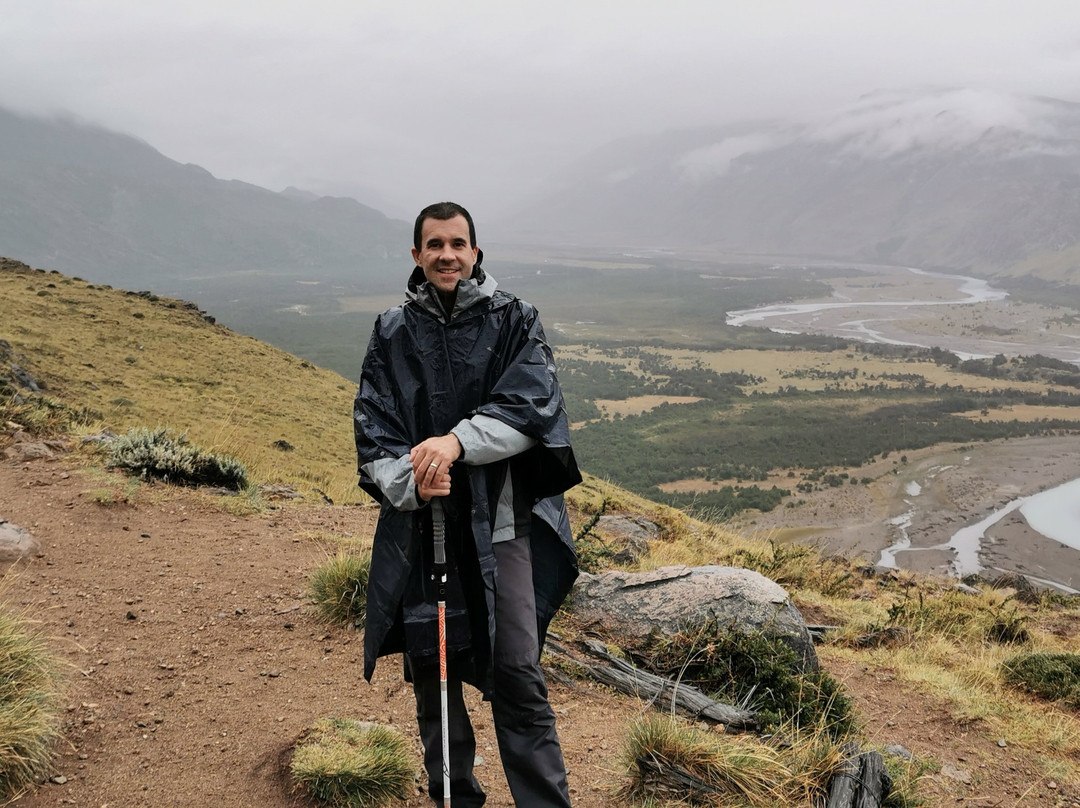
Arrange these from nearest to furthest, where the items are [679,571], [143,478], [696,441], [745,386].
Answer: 1. [679,571]
2. [143,478]
3. [696,441]
4. [745,386]

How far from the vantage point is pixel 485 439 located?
2357mm

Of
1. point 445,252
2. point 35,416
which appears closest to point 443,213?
point 445,252

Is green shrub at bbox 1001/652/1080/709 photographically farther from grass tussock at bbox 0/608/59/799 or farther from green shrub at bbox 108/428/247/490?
green shrub at bbox 108/428/247/490

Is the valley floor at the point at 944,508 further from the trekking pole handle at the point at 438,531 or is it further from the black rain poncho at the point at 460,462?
the trekking pole handle at the point at 438,531

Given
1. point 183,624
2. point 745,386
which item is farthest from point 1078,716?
point 745,386

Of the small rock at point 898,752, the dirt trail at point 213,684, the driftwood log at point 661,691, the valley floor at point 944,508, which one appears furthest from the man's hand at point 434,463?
the valley floor at point 944,508

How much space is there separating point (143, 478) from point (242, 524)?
144cm

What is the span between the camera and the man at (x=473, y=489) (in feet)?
Result: 8.14

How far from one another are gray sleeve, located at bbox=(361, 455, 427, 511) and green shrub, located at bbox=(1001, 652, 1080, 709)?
19.2 ft

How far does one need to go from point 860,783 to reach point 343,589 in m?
3.30

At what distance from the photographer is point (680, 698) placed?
4.12 m

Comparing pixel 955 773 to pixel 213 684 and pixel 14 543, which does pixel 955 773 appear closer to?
pixel 213 684

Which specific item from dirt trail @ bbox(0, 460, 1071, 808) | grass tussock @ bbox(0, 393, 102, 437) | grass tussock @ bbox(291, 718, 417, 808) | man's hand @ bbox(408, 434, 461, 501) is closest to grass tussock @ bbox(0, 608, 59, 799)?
dirt trail @ bbox(0, 460, 1071, 808)

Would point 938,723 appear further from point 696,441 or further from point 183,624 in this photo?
point 696,441
